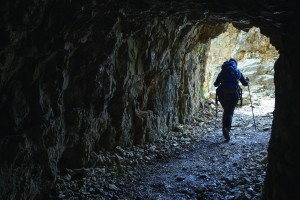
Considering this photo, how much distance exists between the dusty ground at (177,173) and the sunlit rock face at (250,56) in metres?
20.9

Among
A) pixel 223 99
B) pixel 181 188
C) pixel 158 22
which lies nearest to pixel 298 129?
pixel 181 188

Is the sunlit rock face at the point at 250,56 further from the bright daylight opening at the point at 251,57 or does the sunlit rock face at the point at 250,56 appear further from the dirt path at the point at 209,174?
the dirt path at the point at 209,174

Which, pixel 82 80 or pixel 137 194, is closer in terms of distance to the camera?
pixel 137 194

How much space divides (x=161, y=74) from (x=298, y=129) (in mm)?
7555

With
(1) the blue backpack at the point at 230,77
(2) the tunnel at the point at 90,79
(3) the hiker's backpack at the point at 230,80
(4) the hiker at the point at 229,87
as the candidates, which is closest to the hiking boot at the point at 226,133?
(4) the hiker at the point at 229,87

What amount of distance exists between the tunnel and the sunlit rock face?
22.6m

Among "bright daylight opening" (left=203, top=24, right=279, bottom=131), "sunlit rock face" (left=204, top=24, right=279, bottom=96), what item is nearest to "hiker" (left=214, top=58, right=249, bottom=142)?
"bright daylight opening" (left=203, top=24, right=279, bottom=131)

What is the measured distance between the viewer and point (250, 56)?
34.8 m

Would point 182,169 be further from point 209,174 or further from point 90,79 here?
point 90,79

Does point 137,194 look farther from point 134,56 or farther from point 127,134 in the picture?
point 134,56

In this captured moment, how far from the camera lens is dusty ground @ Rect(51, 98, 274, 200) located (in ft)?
20.8

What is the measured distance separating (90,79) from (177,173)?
2990 millimetres

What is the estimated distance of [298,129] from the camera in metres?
4.09

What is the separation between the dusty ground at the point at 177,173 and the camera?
6.35 meters
